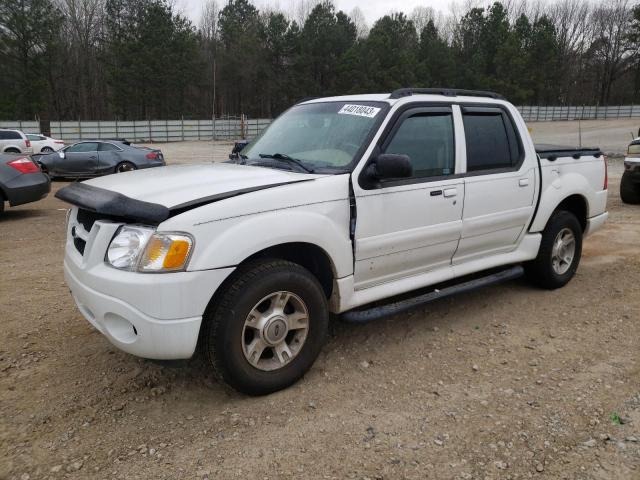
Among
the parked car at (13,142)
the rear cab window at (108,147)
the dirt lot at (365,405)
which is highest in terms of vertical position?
the parked car at (13,142)

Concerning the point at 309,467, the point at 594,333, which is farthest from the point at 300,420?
the point at 594,333

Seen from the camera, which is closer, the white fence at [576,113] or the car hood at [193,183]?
the car hood at [193,183]

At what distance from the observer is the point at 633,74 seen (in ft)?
244

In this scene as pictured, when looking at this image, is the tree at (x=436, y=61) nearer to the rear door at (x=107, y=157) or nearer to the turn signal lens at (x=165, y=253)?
the rear door at (x=107, y=157)

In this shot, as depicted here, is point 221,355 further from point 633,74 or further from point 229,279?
point 633,74

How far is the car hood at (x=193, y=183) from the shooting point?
2939 millimetres

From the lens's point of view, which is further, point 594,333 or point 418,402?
point 594,333

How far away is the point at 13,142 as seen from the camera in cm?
2122

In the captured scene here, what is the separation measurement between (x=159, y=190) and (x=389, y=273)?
66.8 inches

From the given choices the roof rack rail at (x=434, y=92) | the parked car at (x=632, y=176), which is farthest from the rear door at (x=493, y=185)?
the parked car at (x=632, y=176)

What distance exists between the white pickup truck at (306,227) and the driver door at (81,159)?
45.5 feet

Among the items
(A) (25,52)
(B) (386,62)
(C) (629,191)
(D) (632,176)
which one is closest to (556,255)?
(D) (632,176)

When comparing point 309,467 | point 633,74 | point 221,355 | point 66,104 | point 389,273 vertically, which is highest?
point 633,74

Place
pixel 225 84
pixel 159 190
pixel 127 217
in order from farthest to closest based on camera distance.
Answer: pixel 225 84 → pixel 159 190 → pixel 127 217
